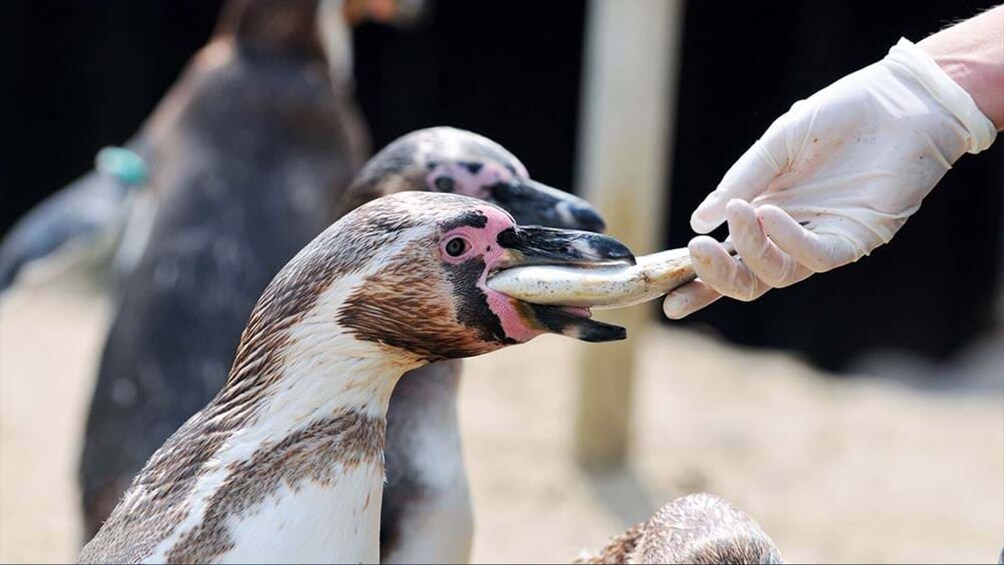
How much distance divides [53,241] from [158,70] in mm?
4713

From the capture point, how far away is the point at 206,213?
439 cm

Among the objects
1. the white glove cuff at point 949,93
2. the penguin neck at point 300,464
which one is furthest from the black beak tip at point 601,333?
the white glove cuff at point 949,93

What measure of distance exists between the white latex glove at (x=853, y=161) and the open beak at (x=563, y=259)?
0.58ft

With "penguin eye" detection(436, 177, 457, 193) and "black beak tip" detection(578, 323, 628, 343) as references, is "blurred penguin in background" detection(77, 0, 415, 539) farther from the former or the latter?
"black beak tip" detection(578, 323, 628, 343)

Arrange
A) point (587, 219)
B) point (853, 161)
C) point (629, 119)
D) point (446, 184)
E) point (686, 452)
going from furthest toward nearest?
point (686, 452) < point (629, 119) < point (446, 184) < point (587, 219) < point (853, 161)

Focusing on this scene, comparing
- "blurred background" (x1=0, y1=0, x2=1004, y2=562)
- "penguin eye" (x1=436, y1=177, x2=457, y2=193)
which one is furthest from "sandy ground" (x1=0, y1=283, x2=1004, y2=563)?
"penguin eye" (x1=436, y1=177, x2=457, y2=193)

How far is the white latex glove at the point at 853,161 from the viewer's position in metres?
2.36

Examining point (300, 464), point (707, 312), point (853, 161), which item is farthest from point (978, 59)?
point (707, 312)

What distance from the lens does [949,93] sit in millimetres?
2455

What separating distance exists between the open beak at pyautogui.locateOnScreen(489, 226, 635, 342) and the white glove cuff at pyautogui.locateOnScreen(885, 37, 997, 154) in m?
0.66

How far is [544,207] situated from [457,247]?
3.17 ft

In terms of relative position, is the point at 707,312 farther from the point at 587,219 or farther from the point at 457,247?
the point at 457,247

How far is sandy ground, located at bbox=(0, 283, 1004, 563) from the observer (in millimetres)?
4965

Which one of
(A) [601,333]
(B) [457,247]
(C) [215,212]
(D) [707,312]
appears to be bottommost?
(D) [707,312]
